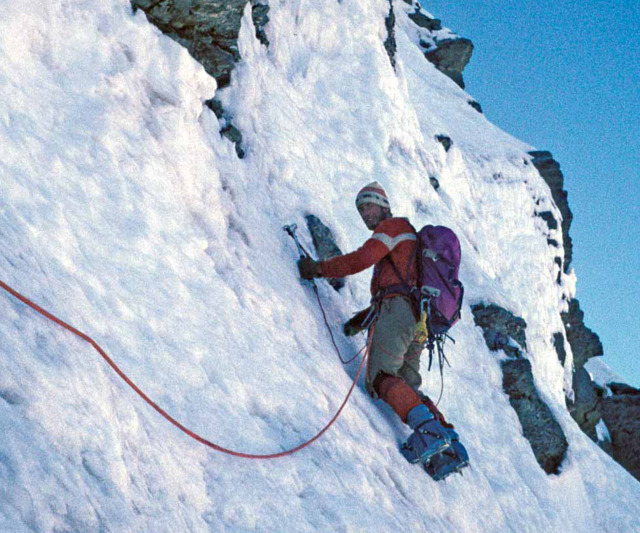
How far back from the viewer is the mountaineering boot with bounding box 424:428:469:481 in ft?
13.7

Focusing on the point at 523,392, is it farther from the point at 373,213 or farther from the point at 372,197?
the point at 372,197

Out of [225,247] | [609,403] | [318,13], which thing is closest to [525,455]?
[225,247]

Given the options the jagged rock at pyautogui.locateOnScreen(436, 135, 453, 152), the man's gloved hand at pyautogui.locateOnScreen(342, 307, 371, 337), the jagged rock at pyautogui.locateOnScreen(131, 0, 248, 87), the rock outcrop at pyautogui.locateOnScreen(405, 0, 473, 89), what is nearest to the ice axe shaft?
the man's gloved hand at pyautogui.locateOnScreen(342, 307, 371, 337)

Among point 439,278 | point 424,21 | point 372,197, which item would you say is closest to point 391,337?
point 439,278

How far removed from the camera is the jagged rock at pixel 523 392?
786 cm

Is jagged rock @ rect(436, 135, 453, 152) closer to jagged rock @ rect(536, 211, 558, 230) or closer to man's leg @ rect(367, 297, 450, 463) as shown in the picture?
jagged rock @ rect(536, 211, 558, 230)

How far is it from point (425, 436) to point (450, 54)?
31659 mm

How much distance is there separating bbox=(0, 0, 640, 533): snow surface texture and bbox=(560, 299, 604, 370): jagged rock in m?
19.3

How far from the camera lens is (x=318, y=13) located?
368 inches

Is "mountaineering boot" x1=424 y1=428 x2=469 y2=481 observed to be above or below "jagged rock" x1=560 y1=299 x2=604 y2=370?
above

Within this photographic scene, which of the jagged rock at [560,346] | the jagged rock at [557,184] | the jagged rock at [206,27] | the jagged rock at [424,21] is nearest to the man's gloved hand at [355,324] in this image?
the jagged rock at [206,27]

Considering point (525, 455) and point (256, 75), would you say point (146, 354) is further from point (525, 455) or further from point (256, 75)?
point (525, 455)

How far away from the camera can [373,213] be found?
511cm

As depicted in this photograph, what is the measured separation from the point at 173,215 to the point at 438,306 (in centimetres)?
213
